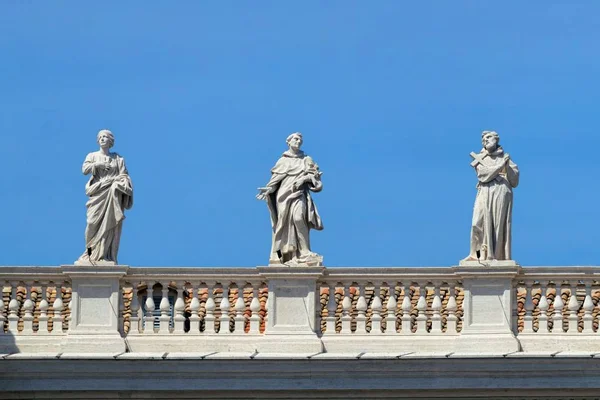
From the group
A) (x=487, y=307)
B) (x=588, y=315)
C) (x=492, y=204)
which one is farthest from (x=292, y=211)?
(x=588, y=315)

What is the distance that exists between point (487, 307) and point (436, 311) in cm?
79

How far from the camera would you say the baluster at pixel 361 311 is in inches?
1329

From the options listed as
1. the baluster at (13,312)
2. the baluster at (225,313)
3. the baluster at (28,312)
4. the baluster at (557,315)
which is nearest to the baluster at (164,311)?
the baluster at (225,313)

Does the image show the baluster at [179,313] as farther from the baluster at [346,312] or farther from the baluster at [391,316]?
the baluster at [391,316]

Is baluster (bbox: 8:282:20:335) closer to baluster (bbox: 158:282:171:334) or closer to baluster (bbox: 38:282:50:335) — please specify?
baluster (bbox: 38:282:50:335)

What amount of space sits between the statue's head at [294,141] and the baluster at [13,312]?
4.69 m

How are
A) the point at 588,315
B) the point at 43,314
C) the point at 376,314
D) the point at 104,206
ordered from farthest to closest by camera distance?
1. the point at 43,314
2. the point at 104,206
3. the point at 376,314
4. the point at 588,315

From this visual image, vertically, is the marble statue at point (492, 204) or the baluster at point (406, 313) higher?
the marble statue at point (492, 204)


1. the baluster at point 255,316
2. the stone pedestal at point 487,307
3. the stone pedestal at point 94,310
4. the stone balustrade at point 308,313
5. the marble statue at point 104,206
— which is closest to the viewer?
the stone pedestal at point 487,307

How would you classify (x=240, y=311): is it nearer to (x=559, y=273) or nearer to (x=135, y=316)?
(x=135, y=316)

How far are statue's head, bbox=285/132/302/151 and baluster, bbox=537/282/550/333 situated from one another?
169 inches

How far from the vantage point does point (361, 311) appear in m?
33.8

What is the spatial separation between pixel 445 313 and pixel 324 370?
2104 millimetres

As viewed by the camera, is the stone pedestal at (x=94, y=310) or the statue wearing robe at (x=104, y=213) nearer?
the stone pedestal at (x=94, y=310)
